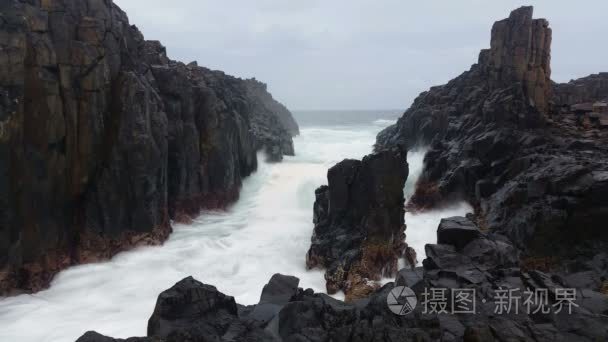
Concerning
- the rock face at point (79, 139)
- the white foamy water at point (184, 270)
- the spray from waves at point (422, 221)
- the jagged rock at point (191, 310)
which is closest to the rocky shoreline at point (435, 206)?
the jagged rock at point (191, 310)

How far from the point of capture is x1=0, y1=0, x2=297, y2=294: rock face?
49.3ft

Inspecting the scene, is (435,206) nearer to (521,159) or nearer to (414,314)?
(521,159)

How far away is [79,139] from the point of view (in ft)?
57.7

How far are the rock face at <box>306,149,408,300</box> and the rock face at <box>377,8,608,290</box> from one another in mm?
2321

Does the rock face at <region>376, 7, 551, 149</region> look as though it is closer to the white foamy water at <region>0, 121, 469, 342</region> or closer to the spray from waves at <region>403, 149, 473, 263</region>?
the spray from waves at <region>403, 149, 473, 263</region>

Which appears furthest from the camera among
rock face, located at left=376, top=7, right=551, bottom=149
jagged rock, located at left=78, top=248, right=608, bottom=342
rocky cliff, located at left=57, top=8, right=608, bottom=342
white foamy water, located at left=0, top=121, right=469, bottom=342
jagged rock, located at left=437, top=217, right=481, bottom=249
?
rock face, located at left=376, top=7, right=551, bottom=149

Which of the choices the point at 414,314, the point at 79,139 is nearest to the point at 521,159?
the point at 414,314

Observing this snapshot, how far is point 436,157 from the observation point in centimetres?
3191

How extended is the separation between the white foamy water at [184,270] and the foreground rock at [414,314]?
381 cm

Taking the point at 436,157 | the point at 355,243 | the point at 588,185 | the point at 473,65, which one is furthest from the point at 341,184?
the point at 473,65

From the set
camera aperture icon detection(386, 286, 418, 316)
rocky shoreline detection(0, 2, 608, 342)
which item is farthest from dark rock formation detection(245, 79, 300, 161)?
camera aperture icon detection(386, 286, 418, 316)

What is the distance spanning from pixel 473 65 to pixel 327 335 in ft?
139

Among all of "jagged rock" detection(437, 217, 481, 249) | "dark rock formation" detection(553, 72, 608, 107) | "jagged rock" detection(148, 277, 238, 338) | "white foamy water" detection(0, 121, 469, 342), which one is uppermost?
"dark rock formation" detection(553, 72, 608, 107)

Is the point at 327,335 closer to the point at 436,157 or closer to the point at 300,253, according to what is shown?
the point at 300,253
